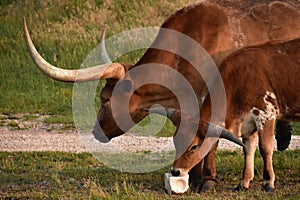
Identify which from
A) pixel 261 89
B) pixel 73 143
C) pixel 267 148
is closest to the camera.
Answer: pixel 261 89

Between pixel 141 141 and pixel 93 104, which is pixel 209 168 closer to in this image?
pixel 141 141

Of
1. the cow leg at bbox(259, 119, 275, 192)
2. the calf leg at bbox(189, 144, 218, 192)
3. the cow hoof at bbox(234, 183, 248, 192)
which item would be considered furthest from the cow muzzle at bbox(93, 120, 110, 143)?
the cow leg at bbox(259, 119, 275, 192)

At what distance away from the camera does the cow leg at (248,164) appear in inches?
405

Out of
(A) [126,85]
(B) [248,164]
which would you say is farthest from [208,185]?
(A) [126,85]

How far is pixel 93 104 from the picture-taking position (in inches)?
694

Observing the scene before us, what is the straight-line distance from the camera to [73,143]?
15172 millimetres

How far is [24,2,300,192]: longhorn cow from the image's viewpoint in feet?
35.7

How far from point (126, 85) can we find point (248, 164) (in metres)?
1.87

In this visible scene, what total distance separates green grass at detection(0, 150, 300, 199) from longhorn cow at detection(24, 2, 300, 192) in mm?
579

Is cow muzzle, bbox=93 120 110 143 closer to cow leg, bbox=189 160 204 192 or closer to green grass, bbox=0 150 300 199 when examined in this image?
green grass, bbox=0 150 300 199

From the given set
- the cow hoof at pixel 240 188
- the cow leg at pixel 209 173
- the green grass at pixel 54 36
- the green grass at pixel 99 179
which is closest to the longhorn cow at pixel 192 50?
the cow leg at pixel 209 173

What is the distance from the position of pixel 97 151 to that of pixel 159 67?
3.62m

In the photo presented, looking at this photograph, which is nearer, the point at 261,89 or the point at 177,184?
the point at 177,184

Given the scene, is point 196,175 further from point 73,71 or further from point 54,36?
point 54,36
